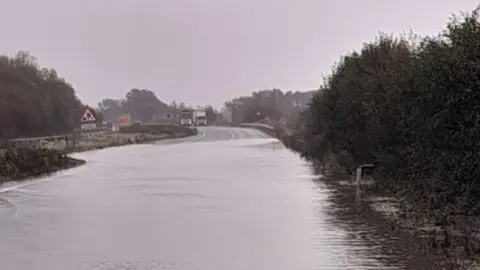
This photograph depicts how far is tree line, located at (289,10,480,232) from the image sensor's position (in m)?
13.7

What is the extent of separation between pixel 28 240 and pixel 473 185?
7.40 meters

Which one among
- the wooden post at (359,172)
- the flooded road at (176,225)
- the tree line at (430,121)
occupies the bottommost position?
the flooded road at (176,225)

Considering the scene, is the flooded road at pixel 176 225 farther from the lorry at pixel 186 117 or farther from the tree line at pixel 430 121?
the lorry at pixel 186 117

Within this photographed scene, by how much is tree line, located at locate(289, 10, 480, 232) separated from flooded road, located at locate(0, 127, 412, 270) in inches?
64.8

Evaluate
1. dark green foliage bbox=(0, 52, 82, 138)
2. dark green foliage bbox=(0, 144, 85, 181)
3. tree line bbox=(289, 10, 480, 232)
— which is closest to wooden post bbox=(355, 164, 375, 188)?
tree line bbox=(289, 10, 480, 232)

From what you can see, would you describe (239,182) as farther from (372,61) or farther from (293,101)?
A: (293,101)

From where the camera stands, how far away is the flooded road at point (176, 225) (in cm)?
1295

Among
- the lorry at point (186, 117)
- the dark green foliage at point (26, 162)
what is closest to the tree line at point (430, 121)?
the dark green foliage at point (26, 162)

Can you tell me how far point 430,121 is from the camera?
48.3 ft

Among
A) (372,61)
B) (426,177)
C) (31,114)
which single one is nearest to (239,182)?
(372,61)

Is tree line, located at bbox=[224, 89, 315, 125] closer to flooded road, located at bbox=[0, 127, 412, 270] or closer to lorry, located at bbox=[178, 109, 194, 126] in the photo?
lorry, located at bbox=[178, 109, 194, 126]

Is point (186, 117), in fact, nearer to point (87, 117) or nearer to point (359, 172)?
point (87, 117)

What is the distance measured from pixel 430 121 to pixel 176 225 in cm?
536

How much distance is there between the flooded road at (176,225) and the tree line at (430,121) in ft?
5.40
